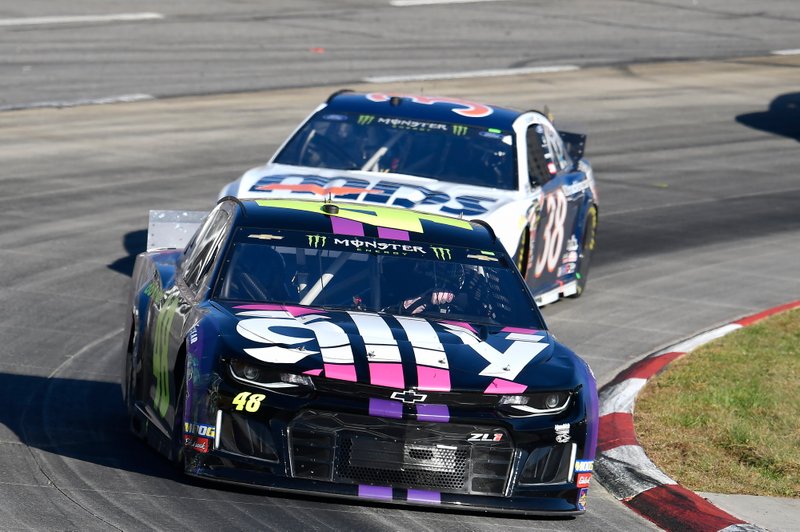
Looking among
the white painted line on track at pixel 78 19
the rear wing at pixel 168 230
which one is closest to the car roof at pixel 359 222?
the rear wing at pixel 168 230

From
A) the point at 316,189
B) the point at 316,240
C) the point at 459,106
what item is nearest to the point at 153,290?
the point at 316,240

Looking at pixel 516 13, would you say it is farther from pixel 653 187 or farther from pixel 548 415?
pixel 548 415

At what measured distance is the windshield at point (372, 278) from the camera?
25.8 ft

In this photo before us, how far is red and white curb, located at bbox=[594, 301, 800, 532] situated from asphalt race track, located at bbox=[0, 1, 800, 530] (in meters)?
0.14

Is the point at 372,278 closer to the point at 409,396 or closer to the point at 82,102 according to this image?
the point at 409,396

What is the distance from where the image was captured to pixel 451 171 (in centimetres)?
1237

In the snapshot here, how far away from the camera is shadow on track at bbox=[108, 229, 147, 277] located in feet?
43.6

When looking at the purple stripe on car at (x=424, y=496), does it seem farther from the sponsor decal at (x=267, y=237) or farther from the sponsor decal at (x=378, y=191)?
the sponsor decal at (x=378, y=191)

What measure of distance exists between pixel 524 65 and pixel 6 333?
20.8m

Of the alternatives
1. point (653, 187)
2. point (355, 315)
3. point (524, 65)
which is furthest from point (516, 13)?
point (355, 315)

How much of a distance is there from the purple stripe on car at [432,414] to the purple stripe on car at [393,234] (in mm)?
1626

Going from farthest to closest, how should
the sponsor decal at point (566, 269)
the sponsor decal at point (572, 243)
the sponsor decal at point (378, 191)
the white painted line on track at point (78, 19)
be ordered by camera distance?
the white painted line on track at point (78, 19) → the sponsor decal at point (572, 243) → the sponsor decal at point (566, 269) → the sponsor decal at point (378, 191)

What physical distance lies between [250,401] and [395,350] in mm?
704

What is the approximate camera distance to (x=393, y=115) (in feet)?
42.0
